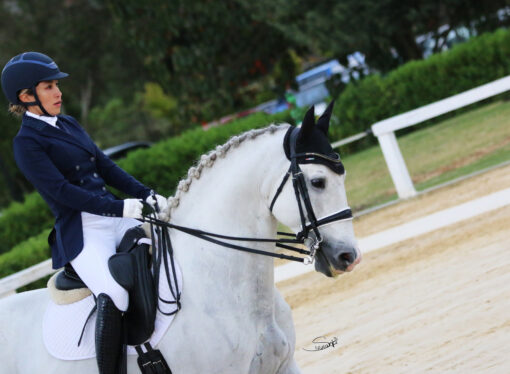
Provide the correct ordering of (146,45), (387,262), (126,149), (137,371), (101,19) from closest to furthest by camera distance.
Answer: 1. (137,371)
2. (387,262)
3. (126,149)
4. (146,45)
5. (101,19)

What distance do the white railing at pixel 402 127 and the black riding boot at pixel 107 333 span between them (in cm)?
868

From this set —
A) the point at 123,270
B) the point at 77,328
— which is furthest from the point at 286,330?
the point at 77,328

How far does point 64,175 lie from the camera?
14.6ft

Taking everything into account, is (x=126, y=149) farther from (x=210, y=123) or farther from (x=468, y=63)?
(x=468, y=63)

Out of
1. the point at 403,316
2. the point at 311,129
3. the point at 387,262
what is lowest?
the point at 387,262

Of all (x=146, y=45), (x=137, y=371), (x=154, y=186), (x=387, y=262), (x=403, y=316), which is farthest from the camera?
(x=146, y=45)

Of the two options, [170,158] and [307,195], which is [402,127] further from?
[307,195]

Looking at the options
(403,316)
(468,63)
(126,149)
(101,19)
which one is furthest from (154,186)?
(101,19)

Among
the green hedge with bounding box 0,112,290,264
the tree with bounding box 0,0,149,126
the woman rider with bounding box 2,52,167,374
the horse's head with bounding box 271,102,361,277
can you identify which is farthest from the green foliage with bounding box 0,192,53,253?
the tree with bounding box 0,0,149,126

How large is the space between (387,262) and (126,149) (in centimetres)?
1360

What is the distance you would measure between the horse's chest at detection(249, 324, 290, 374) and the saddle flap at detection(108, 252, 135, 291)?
83 centimetres

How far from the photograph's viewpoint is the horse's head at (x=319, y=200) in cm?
396

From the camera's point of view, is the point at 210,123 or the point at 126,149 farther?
the point at 210,123

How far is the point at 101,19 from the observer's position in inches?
1508
